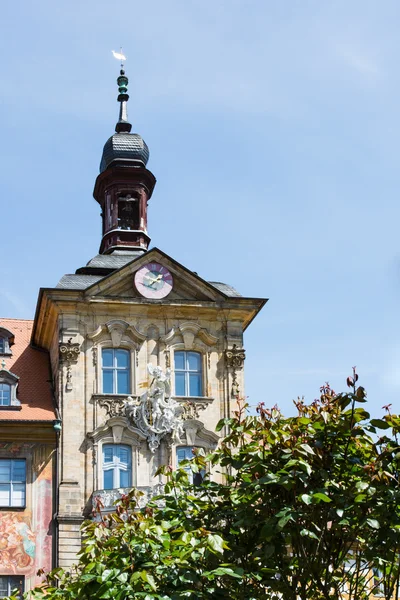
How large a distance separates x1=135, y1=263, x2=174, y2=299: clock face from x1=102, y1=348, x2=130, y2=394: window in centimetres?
229

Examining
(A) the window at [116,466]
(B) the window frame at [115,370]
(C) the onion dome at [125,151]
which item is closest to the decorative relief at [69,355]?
(B) the window frame at [115,370]

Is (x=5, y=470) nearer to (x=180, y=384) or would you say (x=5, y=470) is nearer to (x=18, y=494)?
(x=18, y=494)

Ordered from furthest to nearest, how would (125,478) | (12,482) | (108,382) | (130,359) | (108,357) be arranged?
(130,359) < (108,357) < (108,382) < (125,478) < (12,482)

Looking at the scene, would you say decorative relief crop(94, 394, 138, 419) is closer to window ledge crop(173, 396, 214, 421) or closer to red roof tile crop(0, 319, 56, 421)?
red roof tile crop(0, 319, 56, 421)

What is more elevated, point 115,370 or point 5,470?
point 115,370

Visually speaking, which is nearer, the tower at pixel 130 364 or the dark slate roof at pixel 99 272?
the tower at pixel 130 364

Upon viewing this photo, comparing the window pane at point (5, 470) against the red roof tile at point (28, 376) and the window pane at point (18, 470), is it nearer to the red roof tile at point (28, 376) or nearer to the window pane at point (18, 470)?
the window pane at point (18, 470)

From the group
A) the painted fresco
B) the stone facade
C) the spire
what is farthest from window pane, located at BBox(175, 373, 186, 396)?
the spire

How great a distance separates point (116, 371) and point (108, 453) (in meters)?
3.02

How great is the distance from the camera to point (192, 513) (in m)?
20.2

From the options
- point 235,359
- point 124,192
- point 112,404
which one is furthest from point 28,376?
point 124,192

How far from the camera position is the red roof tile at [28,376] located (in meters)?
38.9

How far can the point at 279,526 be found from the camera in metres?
17.5

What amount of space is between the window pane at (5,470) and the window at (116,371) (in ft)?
13.5
